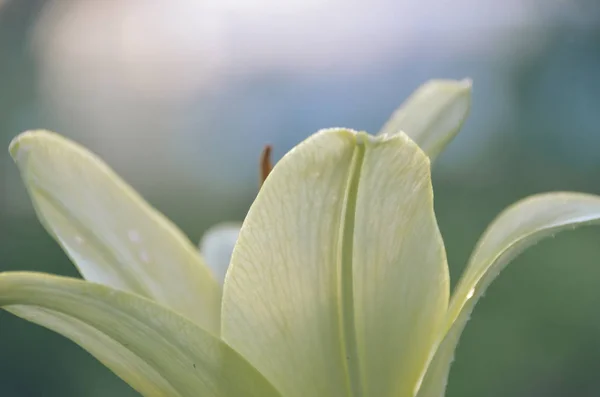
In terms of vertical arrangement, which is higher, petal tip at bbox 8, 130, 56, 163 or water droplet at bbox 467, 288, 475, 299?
petal tip at bbox 8, 130, 56, 163

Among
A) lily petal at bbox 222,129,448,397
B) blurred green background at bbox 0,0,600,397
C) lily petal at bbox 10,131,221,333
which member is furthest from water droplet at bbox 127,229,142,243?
blurred green background at bbox 0,0,600,397

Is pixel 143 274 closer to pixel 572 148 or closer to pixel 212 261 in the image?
pixel 212 261

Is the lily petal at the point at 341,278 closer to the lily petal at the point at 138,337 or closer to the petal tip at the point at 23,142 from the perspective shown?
the lily petal at the point at 138,337

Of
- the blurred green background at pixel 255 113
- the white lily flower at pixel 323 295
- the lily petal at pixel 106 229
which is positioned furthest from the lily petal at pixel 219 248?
the blurred green background at pixel 255 113

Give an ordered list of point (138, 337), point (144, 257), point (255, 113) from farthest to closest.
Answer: point (255, 113), point (144, 257), point (138, 337)

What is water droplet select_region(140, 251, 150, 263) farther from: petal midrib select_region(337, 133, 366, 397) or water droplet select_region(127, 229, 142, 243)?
petal midrib select_region(337, 133, 366, 397)

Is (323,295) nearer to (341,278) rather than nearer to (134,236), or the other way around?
(341,278)

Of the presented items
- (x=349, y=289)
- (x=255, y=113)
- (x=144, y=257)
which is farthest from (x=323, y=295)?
(x=255, y=113)
